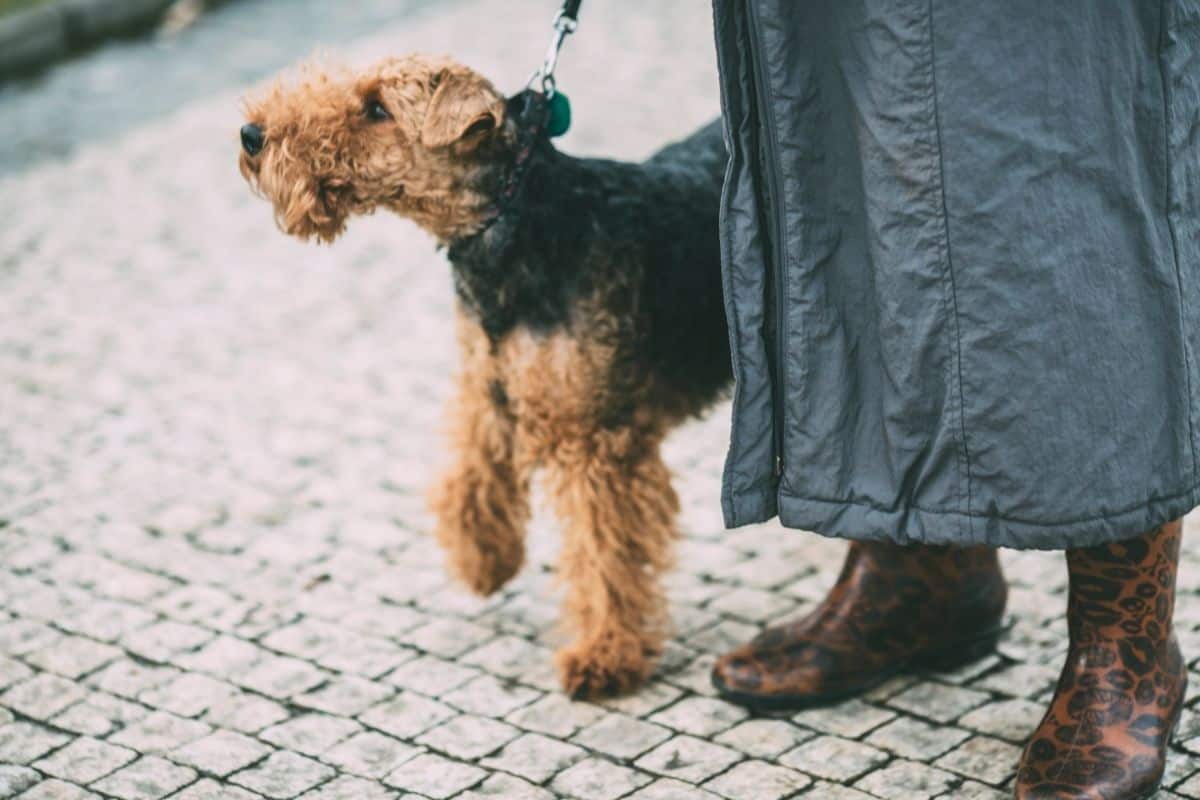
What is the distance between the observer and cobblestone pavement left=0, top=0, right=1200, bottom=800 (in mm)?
3307

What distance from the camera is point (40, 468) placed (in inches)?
194

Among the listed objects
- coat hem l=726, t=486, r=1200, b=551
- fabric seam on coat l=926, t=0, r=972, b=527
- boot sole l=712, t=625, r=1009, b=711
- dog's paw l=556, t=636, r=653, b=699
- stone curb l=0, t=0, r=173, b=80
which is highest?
stone curb l=0, t=0, r=173, b=80

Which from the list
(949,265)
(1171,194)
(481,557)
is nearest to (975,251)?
(949,265)

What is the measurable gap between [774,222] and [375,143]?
922 millimetres

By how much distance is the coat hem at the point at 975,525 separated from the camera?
2615mm

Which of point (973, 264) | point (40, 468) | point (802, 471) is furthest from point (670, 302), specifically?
point (40, 468)

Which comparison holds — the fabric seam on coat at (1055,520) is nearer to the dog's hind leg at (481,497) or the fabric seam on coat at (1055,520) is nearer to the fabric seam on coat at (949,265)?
the fabric seam on coat at (949,265)

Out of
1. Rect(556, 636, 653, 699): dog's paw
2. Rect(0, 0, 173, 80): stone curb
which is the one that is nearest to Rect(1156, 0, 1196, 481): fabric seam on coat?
Rect(556, 636, 653, 699): dog's paw

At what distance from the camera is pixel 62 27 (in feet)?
31.2

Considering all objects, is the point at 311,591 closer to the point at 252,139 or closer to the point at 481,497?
the point at 481,497

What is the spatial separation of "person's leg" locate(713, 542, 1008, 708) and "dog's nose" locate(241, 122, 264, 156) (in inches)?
62.4

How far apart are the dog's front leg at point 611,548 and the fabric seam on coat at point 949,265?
3.31 feet

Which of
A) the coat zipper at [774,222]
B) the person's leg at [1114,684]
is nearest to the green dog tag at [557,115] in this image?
the coat zipper at [774,222]

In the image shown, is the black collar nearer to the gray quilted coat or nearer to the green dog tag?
the green dog tag
